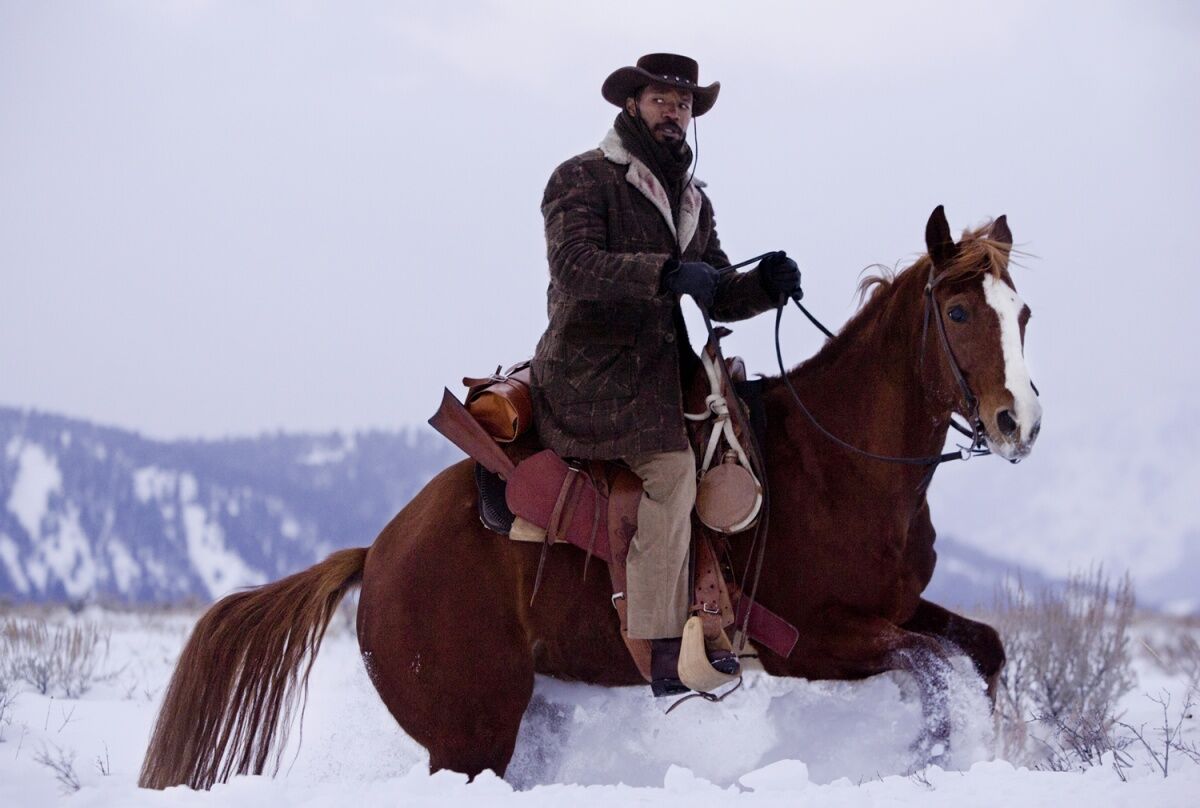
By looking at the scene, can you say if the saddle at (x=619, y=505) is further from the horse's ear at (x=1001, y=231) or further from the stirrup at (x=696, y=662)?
the horse's ear at (x=1001, y=231)

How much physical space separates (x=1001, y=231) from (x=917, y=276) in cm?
35

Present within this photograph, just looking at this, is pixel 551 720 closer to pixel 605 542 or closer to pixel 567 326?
pixel 605 542

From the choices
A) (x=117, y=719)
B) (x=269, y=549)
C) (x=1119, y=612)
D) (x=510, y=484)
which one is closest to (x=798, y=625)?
(x=510, y=484)

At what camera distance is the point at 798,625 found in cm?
396

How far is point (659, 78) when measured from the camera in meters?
4.13

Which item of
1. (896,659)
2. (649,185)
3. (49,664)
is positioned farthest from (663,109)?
(49,664)

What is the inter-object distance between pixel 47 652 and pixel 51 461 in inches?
1047

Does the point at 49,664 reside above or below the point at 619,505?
below

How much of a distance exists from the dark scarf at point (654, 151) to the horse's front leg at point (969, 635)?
174cm

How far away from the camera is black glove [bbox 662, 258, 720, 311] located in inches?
149

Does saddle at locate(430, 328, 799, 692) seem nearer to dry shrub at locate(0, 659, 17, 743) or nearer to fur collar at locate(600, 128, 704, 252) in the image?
fur collar at locate(600, 128, 704, 252)

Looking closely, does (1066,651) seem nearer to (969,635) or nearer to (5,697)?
(969,635)

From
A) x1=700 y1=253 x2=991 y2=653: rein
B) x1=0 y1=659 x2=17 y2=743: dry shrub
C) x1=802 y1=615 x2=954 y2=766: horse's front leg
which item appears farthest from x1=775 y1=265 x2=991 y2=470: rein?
x1=0 y1=659 x2=17 y2=743: dry shrub

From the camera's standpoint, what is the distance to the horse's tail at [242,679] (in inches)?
179
